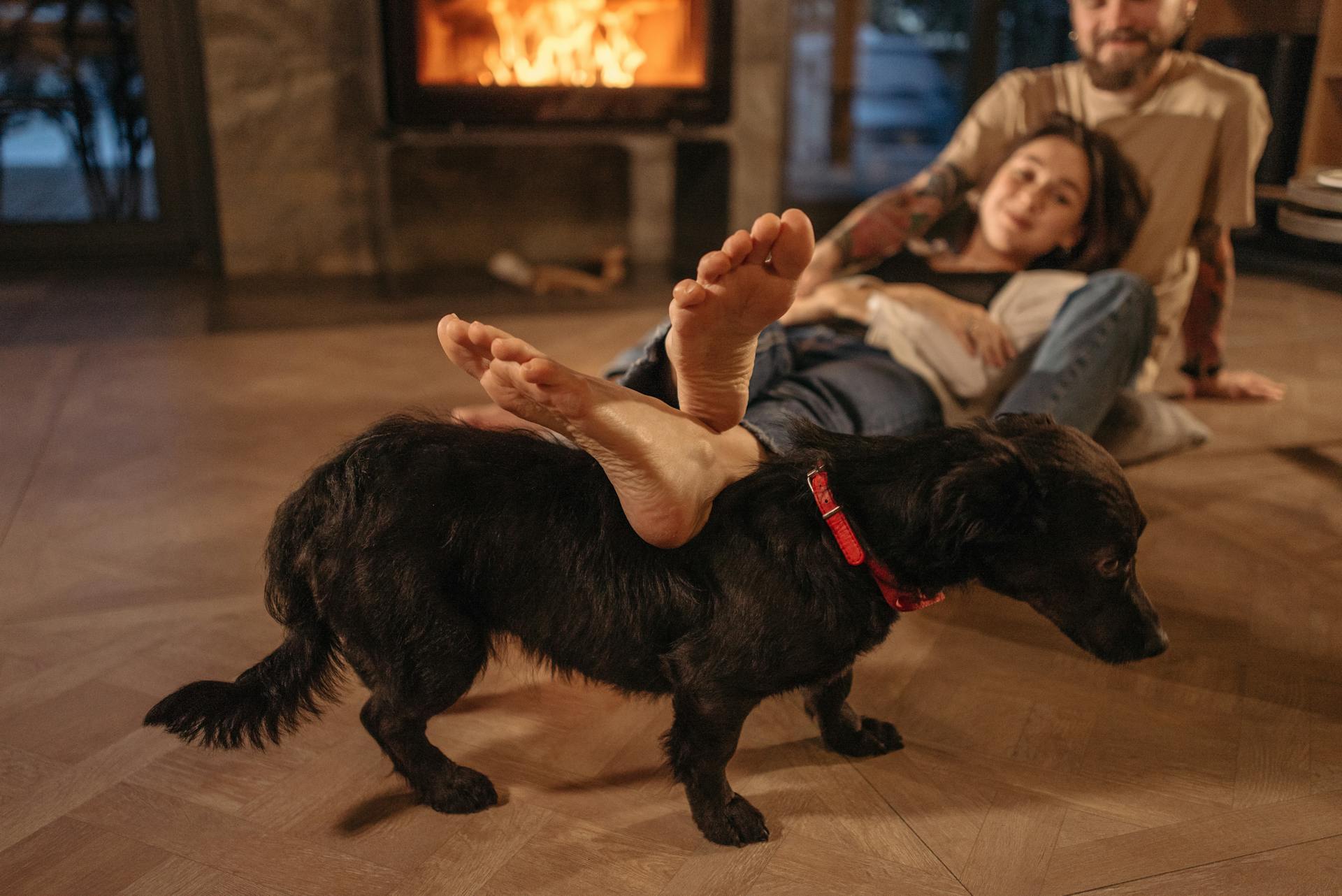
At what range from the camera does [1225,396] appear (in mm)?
2674

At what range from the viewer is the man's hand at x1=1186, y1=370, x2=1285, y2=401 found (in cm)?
265

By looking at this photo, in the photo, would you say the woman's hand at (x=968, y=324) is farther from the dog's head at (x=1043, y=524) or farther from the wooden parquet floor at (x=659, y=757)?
the dog's head at (x=1043, y=524)

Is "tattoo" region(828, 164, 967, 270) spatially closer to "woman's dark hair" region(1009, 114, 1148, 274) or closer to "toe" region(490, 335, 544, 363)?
"woman's dark hair" region(1009, 114, 1148, 274)

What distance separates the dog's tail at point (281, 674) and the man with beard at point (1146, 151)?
1.14 metres

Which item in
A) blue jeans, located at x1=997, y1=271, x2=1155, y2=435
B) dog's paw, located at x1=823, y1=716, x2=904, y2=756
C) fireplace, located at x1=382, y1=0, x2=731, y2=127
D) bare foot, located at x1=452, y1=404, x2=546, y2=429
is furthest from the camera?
fireplace, located at x1=382, y1=0, x2=731, y2=127

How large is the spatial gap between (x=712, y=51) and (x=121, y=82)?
2223 mm

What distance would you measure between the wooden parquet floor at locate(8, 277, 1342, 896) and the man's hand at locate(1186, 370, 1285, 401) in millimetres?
577

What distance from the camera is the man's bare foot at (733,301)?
3.57 feet

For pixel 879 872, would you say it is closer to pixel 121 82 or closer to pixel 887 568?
pixel 887 568

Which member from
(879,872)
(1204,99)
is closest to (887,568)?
(879,872)

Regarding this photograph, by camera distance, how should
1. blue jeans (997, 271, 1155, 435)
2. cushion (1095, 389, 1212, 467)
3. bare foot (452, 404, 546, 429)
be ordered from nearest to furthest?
bare foot (452, 404, 546, 429)
blue jeans (997, 271, 1155, 435)
cushion (1095, 389, 1212, 467)

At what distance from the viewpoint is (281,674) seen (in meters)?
1.12

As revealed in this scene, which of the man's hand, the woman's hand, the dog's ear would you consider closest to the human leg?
the woman's hand

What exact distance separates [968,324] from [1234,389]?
116 cm
